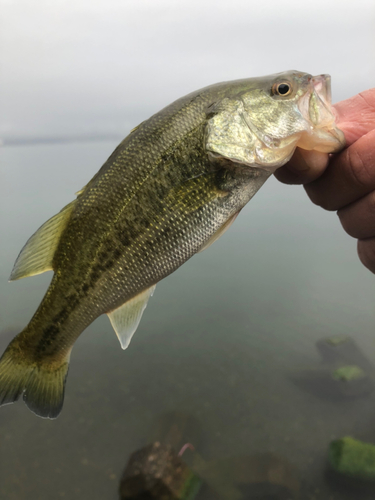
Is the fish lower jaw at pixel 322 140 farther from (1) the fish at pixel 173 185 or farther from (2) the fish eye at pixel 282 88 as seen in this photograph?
(2) the fish eye at pixel 282 88

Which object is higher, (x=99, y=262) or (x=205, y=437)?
(x=99, y=262)

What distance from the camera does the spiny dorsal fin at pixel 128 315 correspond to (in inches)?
61.3

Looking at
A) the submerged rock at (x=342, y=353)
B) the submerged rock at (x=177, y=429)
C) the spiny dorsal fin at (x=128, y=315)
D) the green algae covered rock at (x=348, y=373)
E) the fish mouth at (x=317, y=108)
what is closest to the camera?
the fish mouth at (x=317, y=108)

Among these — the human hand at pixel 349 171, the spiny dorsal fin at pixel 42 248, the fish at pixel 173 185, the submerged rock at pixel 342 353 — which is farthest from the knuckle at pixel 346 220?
the submerged rock at pixel 342 353

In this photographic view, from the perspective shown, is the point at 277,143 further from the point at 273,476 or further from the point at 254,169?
the point at 273,476

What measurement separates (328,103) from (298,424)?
336 inches

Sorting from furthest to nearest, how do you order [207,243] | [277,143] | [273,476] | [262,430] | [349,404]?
[349,404], [262,430], [273,476], [207,243], [277,143]

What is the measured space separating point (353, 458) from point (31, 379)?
20.9 feet

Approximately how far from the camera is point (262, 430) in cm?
774

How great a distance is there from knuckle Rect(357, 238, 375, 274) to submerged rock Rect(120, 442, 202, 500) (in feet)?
13.3

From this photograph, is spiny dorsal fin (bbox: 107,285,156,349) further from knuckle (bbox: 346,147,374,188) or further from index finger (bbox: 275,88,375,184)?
knuckle (bbox: 346,147,374,188)

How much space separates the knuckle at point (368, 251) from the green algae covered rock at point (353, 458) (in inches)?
192

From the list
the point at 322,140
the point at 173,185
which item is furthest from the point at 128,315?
the point at 322,140

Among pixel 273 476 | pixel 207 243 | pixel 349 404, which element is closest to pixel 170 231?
pixel 207 243
